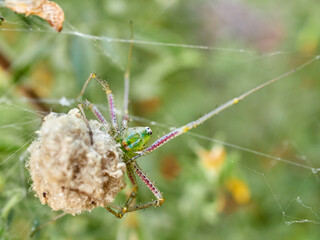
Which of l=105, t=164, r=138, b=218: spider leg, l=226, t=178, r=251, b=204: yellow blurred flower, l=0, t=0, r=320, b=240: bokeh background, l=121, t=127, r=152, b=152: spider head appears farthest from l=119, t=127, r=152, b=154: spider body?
l=226, t=178, r=251, b=204: yellow blurred flower

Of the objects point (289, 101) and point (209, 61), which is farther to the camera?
point (209, 61)

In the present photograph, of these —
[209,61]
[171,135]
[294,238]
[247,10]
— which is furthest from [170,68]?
[247,10]

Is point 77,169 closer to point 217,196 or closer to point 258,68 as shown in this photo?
point 217,196

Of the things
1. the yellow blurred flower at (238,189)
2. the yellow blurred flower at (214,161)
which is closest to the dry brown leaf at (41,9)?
the yellow blurred flower at (214,161)

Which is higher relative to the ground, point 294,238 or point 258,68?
point 258,68

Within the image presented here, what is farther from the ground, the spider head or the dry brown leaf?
the dry brown leaf

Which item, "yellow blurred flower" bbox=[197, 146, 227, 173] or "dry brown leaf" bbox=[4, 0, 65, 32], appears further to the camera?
"yellow blurred flower" bbox=[197, 146, 227, 173]

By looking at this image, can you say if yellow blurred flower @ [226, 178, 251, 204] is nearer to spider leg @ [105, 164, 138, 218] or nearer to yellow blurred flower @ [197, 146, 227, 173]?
yellow blurred flower @ [197, 146, 227, 173]

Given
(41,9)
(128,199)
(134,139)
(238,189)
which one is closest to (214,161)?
(238,189)
